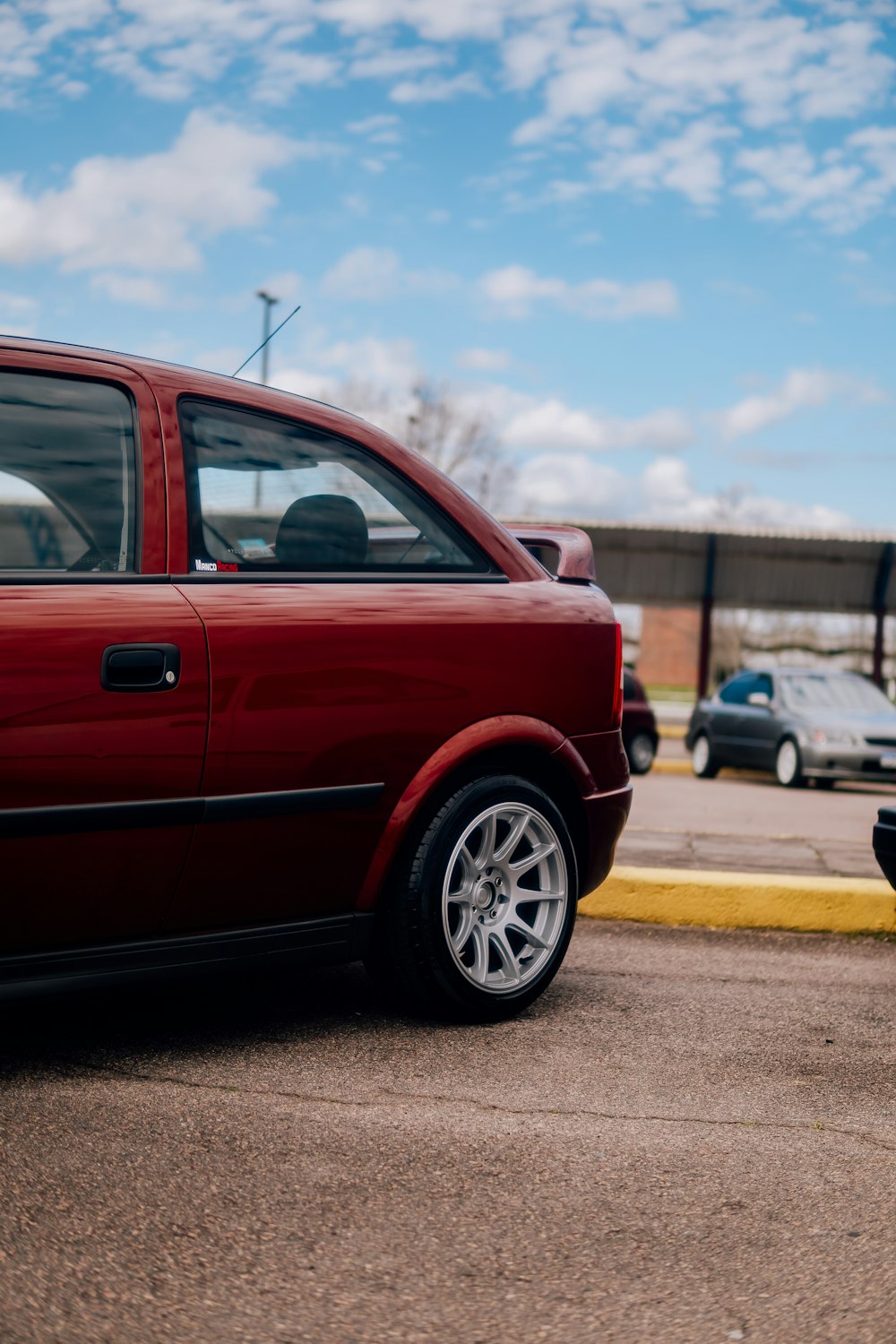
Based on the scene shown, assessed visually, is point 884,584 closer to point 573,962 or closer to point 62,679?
point 573,962

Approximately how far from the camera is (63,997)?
3.10 meters

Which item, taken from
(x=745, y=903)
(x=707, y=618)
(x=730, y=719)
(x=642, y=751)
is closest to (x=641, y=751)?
(x=642, y=751)

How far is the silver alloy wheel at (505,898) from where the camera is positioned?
148 inches

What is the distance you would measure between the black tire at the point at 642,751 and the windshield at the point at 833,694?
5.72ft

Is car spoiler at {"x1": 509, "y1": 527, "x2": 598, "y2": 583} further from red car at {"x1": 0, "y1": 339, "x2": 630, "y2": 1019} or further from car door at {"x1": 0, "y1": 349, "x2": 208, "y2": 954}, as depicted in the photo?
car door at {"x1": 0, "y1": 349, "x2": 208, "y2": 954}

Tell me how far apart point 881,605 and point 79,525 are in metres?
24.6

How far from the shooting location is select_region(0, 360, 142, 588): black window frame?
10.2ft

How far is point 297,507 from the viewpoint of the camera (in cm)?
362

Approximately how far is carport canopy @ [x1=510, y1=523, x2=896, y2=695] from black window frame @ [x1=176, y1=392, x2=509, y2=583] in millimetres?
22689

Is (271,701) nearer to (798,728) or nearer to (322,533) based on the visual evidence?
(322,533)

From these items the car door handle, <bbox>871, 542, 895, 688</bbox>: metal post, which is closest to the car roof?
the car door handle

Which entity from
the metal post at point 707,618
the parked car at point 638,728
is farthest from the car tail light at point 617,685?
the metal post at point 707,618

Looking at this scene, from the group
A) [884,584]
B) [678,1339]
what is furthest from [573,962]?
[884,584]

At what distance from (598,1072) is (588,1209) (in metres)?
0.86
